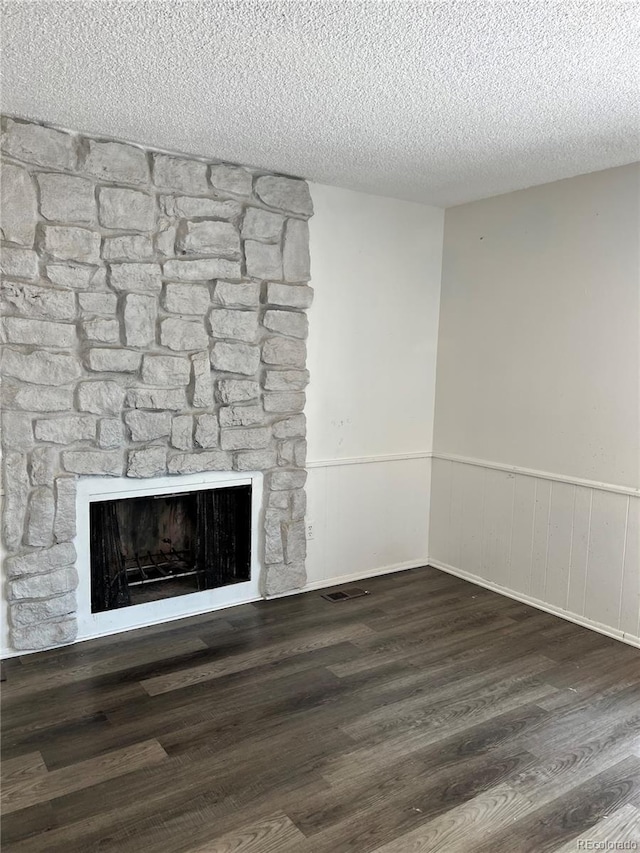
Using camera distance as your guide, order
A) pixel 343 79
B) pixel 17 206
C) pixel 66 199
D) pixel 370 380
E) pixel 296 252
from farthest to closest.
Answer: pixel 370 380 < pixel 296 252 < pixel 66 199 < pixel 17 206 < pixel 343 79

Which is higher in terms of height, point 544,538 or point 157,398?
point 157,398

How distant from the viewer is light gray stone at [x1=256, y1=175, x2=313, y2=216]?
332 cm

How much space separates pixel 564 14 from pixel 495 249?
6.68ft

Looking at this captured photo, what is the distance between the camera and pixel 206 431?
10.6 ft

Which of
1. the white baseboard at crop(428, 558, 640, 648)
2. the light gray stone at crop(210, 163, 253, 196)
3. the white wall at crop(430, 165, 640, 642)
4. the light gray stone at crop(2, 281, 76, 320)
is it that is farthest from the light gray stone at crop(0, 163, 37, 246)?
the white baseboard at crop(428, 558, 640, 648)

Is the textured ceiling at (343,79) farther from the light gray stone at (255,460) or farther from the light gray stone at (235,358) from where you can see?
the light gray stone at (255,460)

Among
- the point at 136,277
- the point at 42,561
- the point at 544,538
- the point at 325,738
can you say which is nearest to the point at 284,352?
the point at 136,277

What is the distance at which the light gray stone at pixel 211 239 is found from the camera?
3100 mm

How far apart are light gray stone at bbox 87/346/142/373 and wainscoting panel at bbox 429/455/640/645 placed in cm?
209

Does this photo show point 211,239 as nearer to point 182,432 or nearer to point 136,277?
point 136,277

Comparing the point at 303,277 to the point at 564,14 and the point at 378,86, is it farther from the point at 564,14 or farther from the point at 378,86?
the point at 564,14

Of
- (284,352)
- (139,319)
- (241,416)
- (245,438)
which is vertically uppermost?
(139,319)

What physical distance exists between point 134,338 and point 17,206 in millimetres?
715

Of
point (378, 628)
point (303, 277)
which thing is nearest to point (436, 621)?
point (378, 628)
